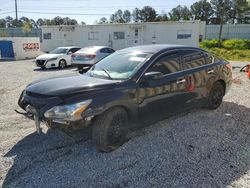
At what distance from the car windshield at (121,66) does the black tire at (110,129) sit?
62cm

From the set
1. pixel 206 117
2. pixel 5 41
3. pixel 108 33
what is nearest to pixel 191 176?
pixel 206 117

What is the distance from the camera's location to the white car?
47.4 ft

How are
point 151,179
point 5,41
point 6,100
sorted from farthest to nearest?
1. point 5,41
2. point 6,100
3. point 151,179

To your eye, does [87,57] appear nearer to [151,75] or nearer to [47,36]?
[151,75]

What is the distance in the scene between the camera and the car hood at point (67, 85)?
3.67m

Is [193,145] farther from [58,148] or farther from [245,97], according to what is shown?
[245,97]

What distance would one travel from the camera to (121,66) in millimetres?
4504

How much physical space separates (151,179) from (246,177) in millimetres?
1214

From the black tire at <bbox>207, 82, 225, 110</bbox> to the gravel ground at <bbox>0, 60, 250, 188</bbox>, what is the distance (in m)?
0.59

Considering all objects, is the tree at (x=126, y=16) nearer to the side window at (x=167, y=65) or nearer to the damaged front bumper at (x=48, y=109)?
the side window at (x=167, y=65)

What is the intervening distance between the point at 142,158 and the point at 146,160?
0.08 meters

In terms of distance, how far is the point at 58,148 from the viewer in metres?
4.11

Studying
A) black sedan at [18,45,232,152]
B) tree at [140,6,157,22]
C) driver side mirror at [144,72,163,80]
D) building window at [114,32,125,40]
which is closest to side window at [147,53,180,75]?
black sedan at [18,45,232,152]

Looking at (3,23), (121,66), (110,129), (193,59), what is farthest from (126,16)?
(110,129)
